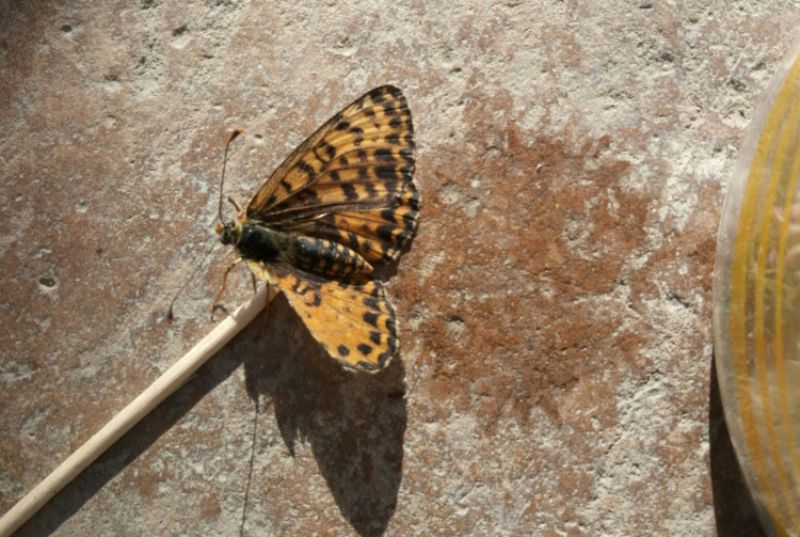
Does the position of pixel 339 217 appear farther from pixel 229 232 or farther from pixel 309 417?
pixel 309 417

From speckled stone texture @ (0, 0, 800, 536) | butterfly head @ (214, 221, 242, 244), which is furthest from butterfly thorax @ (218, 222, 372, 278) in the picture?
speckled stone texture @ (0, 0, 800, 536)

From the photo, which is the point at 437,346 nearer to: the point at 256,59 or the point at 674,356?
the point at 674,356

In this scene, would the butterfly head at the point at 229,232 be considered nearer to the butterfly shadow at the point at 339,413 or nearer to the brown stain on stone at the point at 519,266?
the butterfly shadow at the point at 339,413

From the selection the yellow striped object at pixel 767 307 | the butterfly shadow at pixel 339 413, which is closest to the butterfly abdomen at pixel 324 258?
the butterfly shadow at pixel 339 413

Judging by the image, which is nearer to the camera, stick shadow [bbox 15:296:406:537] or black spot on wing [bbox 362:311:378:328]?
black spot on wing [bbox 362:311:378:328]

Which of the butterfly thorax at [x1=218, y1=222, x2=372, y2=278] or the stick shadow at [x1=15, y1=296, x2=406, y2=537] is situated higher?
the butterfly thorax at [x1=218, y1=222, x2=372, y2=278]

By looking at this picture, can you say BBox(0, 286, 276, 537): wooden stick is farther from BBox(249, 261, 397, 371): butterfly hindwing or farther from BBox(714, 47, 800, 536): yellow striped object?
BBox(714, 47, 800, 536): yellow striped object

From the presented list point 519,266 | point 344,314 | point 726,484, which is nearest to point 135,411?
point 344,314
